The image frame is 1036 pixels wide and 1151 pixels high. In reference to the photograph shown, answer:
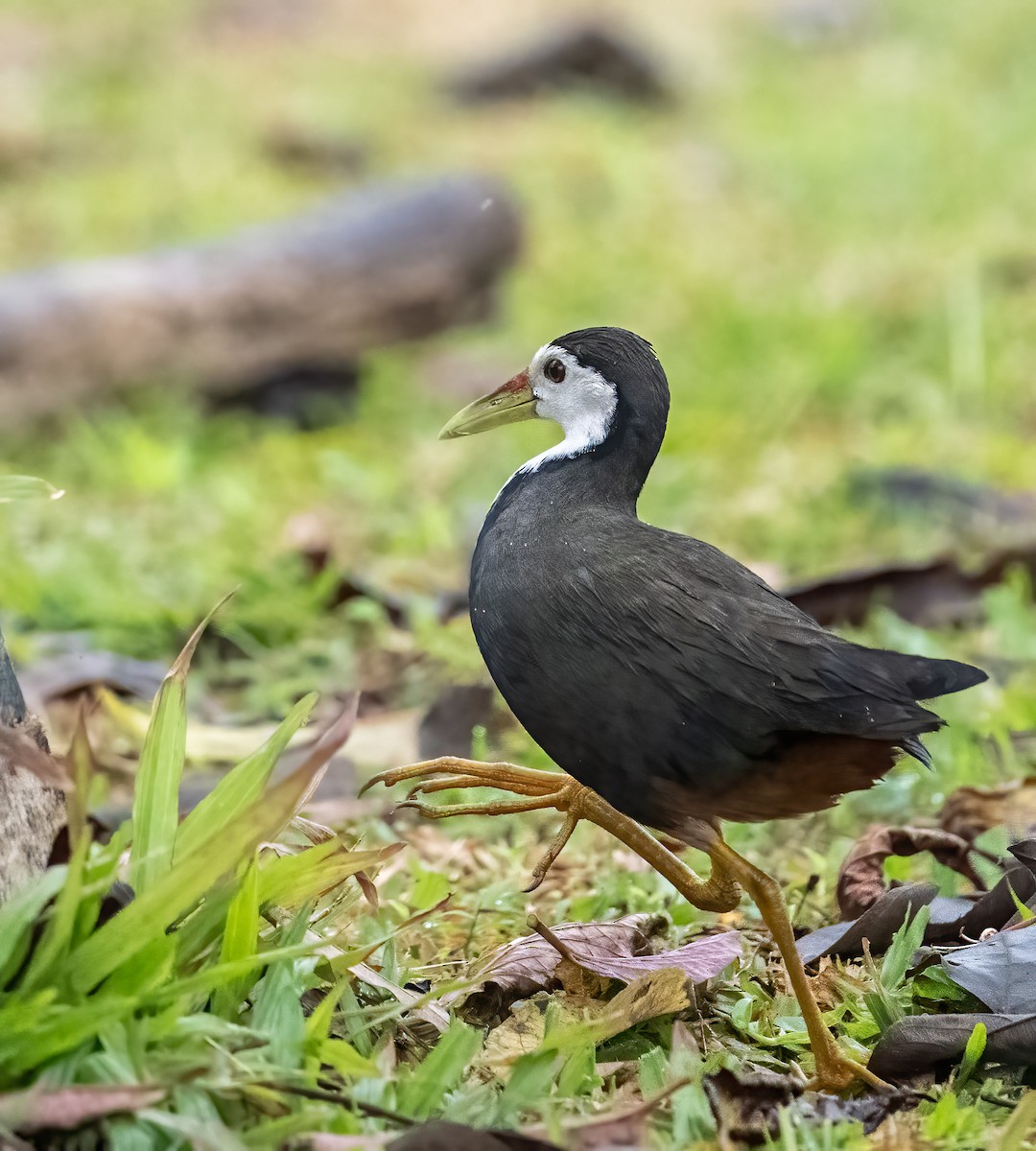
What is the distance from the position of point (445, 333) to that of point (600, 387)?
15.1 ft

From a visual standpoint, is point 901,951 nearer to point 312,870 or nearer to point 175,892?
point 312,870

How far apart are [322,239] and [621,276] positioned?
176 centimetres

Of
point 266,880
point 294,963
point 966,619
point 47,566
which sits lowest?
point 47,566

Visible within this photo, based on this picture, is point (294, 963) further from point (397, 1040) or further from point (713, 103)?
point (713, 103)

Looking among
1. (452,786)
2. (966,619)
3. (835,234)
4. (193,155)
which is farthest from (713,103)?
(452,786)

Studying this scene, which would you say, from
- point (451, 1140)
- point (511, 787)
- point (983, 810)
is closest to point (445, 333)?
point (983, 810)

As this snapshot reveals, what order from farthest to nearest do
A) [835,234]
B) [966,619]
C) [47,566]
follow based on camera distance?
[835,234] → [47,566] → [966,619]

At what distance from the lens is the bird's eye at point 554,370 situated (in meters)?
2.24

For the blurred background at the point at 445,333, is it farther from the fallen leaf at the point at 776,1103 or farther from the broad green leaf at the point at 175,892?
the broad green leaf at the point at 175,892

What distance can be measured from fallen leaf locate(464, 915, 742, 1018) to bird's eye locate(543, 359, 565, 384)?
2.64 feet

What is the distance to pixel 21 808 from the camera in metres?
1.96

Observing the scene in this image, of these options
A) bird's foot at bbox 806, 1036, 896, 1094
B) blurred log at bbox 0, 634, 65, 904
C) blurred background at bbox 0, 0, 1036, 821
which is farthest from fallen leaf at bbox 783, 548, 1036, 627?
blurred log at bbox 0, 634, 65, 904

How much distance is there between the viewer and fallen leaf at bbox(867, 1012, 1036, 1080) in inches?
76.9

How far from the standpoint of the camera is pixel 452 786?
7.28 ft
